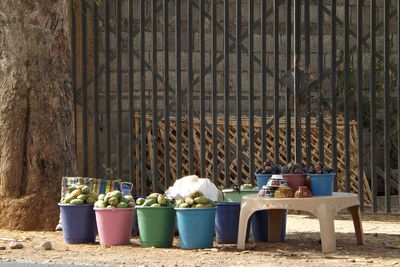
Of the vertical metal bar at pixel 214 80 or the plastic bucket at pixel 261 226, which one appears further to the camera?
the vertical metal bar at pixel 214 80

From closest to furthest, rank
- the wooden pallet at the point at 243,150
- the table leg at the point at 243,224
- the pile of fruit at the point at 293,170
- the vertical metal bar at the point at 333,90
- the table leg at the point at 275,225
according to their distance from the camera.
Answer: the table leg at the point at 243,224, the pile of fruit at the point at 293,170, the table leg at the point at 275,225, the vertical metal bar at the point at 333,90, the wooden pallet at the point at 243,150

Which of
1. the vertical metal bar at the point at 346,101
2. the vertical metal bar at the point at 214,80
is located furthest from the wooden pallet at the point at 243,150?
the vertical metal bar at the point at 346,101

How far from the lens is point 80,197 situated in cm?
962

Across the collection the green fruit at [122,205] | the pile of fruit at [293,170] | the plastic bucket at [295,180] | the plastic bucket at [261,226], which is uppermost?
the pile of fruit at [293,170]

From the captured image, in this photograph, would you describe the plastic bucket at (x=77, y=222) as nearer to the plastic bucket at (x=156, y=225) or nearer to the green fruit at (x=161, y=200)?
the plastic bucket at (x=156, y=225)

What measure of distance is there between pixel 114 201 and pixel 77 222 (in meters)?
0.48

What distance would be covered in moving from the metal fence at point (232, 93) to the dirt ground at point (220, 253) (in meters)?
2.23

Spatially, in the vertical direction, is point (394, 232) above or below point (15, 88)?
below

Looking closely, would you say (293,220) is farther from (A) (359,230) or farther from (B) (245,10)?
(B) (245,10)

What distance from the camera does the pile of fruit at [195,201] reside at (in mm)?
9047

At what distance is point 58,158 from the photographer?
10.8 meters

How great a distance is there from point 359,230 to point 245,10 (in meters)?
5.88

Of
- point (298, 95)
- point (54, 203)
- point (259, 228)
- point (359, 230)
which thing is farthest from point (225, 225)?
point (298, 95)

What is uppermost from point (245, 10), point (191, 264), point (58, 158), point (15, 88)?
point (245, 10)
